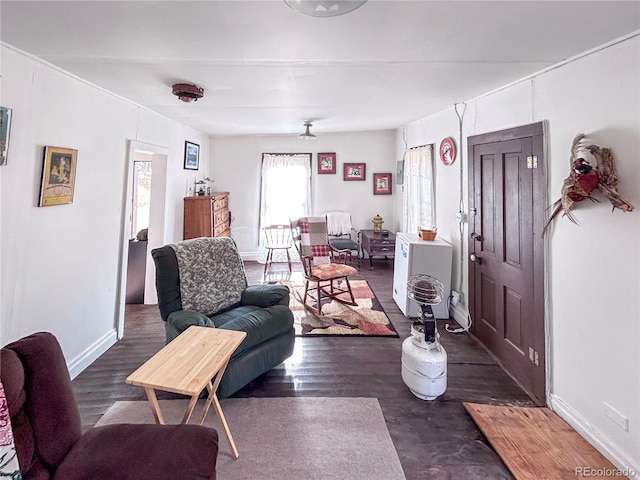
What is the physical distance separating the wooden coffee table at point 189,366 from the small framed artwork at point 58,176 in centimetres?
142

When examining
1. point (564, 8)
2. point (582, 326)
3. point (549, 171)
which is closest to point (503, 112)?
point (549, 171)

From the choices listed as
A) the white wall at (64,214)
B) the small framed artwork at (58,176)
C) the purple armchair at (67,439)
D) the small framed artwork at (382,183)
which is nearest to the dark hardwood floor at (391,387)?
the white wall at (64,214)

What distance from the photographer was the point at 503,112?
248cm

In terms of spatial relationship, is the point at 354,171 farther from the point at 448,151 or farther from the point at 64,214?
the point at 64,214

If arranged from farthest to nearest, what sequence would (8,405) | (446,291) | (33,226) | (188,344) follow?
1. (446,291)
2. (33,226)
3. (188,344)
4. (8,405)

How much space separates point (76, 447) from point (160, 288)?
1165 millimetres

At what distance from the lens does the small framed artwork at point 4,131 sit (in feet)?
5.67

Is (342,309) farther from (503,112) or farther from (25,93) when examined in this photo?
(25,93)

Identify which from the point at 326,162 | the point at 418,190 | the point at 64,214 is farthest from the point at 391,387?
the point at 326,162

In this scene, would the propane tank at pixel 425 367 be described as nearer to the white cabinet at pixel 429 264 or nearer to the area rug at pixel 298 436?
the area rug at pixel 298 436

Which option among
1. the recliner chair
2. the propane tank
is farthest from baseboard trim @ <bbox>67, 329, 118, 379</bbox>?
the propane tank

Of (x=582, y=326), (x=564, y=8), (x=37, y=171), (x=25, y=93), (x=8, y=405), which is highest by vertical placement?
(x=564, y=8)

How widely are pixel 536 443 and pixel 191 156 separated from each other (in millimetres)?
5079

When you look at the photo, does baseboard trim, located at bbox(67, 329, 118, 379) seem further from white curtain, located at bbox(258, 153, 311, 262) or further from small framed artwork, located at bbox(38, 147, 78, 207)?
white curtain, located at bbox(258, 153, 311, 262)
